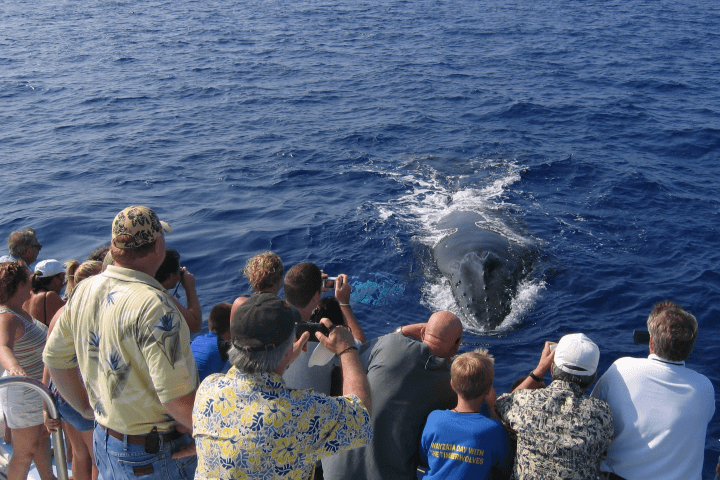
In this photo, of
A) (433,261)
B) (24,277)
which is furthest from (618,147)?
(24,277)

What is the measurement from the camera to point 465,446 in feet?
12.3

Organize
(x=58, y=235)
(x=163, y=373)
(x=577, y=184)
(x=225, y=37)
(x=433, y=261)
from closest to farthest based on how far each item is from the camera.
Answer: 1. (x=163, y=373)
2. (x=433, y=261)
3. (x=58, y=235)
4. (x=577, y=184)
5. (x=225, y=37)

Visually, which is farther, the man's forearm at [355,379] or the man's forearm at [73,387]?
the man's forearm at [73,387]

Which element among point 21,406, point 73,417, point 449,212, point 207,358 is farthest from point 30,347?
point 449,212

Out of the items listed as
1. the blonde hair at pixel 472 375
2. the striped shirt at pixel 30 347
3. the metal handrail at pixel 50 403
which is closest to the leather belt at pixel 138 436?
the metal handrail at pixel 50 403

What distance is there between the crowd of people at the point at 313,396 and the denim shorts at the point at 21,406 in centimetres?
1

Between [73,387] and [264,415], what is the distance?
1735 mm

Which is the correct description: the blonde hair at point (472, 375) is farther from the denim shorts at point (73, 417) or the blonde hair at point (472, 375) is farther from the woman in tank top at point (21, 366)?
the woman in tank top at point (21, 366)

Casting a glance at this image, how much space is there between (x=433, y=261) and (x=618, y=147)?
319 inches

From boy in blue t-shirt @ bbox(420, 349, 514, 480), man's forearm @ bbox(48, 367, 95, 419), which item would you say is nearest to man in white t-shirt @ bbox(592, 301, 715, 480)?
boy in blue t-shirt @ bbox(420, 349, 514, 480)

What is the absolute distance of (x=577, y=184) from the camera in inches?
562

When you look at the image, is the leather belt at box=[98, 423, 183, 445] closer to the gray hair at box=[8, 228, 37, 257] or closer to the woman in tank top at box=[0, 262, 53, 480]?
the woman in tank top at box=[0, 262, 53, 480]

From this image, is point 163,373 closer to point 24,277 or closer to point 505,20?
point 24,277

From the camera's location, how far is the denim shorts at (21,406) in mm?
4719
